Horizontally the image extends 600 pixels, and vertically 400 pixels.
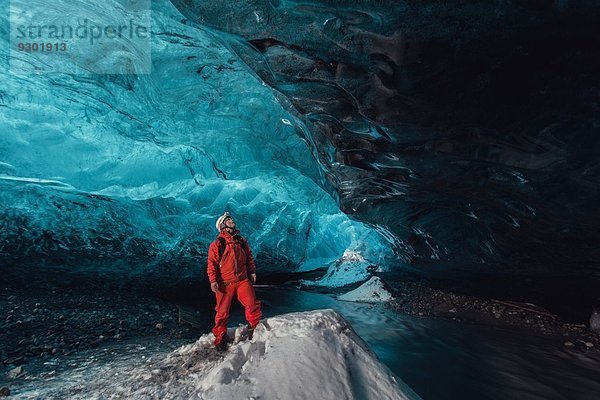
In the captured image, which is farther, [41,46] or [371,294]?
[371,294]

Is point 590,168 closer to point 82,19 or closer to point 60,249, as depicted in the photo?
point 82,19

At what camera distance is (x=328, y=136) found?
6418 millimetres

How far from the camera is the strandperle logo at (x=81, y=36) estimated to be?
5637 mm

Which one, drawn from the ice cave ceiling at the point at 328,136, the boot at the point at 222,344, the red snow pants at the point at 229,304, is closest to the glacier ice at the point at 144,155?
the ice cave ceiling at the point at 328,136

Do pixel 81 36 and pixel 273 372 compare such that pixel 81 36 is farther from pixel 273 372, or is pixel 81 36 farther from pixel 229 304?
pixel 273 372

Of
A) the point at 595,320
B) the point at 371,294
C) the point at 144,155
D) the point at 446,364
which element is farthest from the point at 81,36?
the point at 595,320

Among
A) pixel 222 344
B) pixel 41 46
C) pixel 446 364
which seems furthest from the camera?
pixel 41 46

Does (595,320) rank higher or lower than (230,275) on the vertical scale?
lower

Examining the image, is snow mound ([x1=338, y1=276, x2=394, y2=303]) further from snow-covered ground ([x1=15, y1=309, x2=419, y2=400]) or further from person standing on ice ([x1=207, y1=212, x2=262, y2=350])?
snow-covered ground ([x1=15, y1=309, x2=419, y2=400])

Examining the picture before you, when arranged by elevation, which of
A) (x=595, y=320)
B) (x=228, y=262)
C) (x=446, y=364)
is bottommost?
(x=595, y=320)

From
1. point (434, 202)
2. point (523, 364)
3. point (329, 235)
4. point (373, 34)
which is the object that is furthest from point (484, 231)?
point (329, 235)

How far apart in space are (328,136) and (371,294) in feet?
24.7

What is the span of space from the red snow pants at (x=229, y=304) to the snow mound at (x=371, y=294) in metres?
8.35

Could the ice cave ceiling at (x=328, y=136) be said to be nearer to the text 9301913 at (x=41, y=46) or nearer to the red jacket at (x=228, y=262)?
the text 9301913 at (x=41, y=46)
